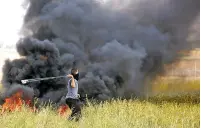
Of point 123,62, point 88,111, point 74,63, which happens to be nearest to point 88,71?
point 74,63

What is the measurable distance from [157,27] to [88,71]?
511 cm

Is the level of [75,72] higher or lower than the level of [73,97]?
higher

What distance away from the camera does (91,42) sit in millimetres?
23062

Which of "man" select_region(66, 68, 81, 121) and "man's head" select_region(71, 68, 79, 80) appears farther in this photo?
"man's head" select_region(71, 68, 79, 80)

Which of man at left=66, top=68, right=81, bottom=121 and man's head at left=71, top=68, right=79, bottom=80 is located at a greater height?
man's head at left=71, top=68, right=79, bottom=80

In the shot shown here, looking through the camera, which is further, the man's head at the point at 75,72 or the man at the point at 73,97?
the man's head at the point at 75,72

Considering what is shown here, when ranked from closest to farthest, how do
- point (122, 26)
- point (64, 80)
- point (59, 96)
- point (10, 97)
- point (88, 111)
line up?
point (88, 111) → point (10, 97) → point (59, 96) → point (64, 80) → point (122, 26)

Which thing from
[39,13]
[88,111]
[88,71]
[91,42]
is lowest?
[88,111]

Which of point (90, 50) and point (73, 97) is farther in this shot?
point (90, 50)

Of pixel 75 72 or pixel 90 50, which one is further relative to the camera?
pixel 90 50

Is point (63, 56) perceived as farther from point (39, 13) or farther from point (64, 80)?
point (39, 13)

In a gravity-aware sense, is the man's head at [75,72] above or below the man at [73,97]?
above

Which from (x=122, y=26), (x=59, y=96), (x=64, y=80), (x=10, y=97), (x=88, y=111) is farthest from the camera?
(x=122, y=26)

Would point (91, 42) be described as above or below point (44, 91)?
above
